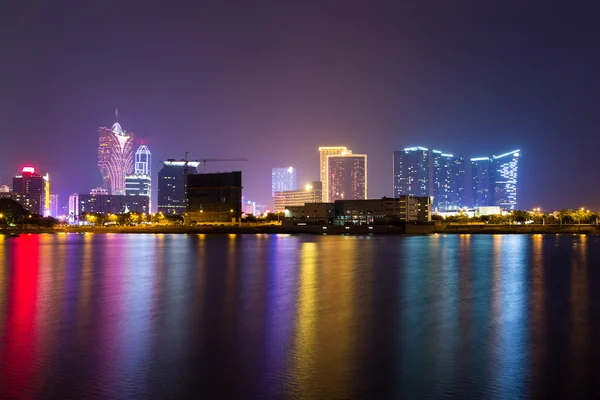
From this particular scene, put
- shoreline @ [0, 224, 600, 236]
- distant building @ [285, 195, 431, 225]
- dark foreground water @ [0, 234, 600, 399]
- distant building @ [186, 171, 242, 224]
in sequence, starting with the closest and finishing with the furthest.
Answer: dark foreground water @ [0, 234, 600, 399], shoreline @ [0, 224, 600, 236], distant building @ [285, 195, 431, 225], distant building @ [186, 171, 242, 224]

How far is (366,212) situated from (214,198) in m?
48.9

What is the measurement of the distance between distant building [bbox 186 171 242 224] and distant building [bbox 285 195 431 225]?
17.6 metres

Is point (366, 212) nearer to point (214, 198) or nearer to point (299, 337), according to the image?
point (214, 198)

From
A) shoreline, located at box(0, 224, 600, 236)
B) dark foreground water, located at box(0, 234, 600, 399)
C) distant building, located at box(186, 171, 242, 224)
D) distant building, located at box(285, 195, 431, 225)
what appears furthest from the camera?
distant building, located at box(186, 171, 242, 224)

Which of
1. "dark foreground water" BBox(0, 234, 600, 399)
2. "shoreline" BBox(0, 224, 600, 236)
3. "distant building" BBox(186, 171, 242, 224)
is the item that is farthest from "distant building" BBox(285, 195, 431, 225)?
"dark foreground water" BBox(0, 234, 600, 399)

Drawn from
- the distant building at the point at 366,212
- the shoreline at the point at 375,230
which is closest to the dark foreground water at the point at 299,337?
the shoreline at the point at 375,230

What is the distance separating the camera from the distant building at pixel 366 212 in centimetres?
15912

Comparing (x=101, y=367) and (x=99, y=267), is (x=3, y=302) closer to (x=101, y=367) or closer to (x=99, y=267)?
(x=101, y=367)

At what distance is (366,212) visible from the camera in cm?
16200

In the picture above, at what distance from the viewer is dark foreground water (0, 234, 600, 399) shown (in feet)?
40.4

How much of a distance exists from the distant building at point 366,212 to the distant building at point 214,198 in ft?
57.7

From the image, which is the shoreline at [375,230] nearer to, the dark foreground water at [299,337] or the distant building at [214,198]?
the distant building at [214,198]

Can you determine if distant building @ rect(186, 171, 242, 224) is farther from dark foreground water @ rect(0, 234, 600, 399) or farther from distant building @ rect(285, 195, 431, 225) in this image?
dark foreground water @ rect(0, 234, 600, 399)

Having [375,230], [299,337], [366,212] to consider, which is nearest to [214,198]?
[366,212]
